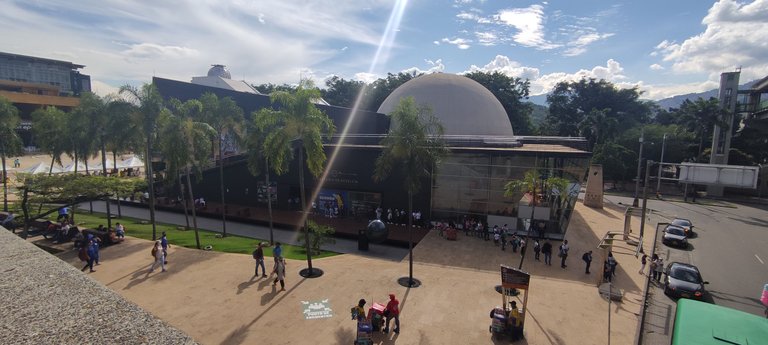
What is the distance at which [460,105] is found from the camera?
41906 mm

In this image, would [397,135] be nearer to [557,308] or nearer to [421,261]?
[421,261]

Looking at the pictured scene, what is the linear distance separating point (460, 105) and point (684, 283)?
28329mm

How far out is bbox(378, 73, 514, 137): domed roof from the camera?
134 feet

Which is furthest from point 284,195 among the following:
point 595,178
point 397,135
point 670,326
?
point 595,178

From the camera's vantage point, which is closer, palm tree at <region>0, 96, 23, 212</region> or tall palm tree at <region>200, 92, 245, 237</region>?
tall palm tree at <region>200, 92, 245, 237</region>

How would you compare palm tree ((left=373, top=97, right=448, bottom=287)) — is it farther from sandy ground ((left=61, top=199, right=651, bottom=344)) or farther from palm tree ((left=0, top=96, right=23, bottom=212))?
palm tree ((left=0, top=96, right=23, bottom=212))

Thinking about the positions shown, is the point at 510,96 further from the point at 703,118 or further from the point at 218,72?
the point at 218,72

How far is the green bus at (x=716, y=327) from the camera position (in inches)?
372

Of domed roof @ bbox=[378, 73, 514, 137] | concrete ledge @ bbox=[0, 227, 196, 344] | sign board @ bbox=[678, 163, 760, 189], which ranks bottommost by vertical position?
concrete ledge @ bbox=[0, 227, 196, 344]

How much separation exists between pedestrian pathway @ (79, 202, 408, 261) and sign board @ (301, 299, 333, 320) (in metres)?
8.21

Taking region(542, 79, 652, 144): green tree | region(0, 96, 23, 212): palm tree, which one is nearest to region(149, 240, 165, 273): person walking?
region(0, 96, 23, 212): palm tree

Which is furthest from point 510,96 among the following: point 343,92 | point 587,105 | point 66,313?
point 66,313

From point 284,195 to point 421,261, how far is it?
690 inches

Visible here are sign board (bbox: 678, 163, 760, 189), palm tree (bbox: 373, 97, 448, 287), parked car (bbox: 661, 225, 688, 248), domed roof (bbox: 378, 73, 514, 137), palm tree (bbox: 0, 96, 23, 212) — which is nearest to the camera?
palm tree (bbox: 373, 97, 448, 287)
